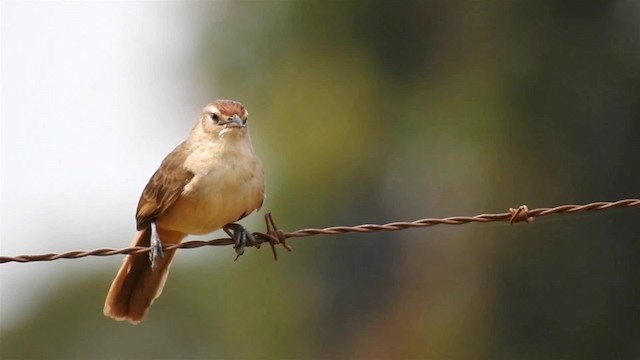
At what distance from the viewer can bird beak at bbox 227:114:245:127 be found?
30.1ft

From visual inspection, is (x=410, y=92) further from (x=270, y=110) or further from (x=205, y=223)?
(x=205, y=223)

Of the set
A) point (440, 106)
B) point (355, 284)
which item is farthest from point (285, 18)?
point (355, 284)

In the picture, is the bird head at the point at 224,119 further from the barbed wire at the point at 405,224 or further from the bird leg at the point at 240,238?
the barbed wire at the point at 405,224

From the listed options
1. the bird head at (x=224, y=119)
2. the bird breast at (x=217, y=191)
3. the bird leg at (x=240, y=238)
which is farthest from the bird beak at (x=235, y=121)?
the bird leg at (x=240, y=238)

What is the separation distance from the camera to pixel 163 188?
349 inches

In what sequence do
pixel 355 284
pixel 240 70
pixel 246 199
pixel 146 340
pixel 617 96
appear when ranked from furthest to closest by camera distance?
pixel 146 340 → pixel 240 70 → pixel 355 284 → pixel 617 96 → pixel 246 199

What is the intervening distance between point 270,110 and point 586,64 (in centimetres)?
579

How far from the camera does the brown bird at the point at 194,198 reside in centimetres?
870

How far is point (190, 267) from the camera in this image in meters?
32.4

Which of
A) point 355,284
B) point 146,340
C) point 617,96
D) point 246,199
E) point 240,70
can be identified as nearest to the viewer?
point 246,199

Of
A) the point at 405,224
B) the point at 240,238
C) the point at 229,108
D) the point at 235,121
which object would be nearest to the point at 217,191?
the point at 240,238

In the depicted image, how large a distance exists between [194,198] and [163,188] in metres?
0.24

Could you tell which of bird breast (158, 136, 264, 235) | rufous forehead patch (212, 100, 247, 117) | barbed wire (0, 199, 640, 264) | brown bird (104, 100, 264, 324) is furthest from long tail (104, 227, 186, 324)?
barbed wire (0, 199, 640, 264)

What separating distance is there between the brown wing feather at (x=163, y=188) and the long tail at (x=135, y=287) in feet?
0.70
